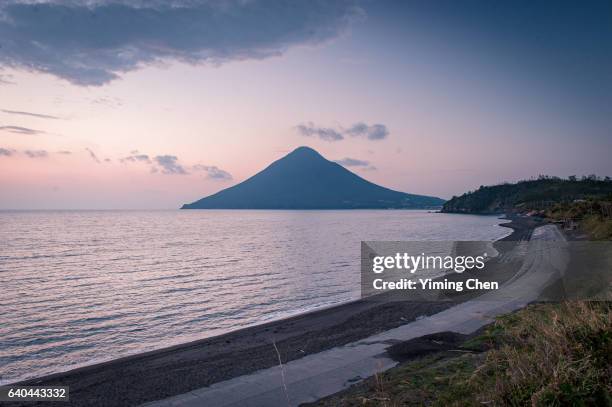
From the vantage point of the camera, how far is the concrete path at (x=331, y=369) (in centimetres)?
863

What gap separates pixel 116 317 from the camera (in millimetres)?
18703

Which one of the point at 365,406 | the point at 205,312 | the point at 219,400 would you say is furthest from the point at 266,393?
the point at 205,312

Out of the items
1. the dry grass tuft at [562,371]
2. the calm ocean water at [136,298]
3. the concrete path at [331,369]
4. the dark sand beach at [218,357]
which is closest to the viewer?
the dry grass tuft at [562,371]

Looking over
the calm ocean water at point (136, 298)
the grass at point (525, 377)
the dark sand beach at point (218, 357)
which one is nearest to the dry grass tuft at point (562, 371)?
the grass at point (525, 377)

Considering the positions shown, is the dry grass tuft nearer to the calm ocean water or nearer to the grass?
the grass

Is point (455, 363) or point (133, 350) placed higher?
point (455, 363)

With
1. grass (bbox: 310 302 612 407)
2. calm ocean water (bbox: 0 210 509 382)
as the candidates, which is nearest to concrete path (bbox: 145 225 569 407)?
grass (bbox: 310 302 612 407)

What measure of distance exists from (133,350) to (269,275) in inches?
668

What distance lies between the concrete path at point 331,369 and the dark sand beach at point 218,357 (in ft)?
2.61

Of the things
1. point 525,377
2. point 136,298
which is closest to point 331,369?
point 525,377

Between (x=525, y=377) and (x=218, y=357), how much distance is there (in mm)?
9186

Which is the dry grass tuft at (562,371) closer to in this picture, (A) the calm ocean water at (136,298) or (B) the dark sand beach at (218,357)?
(B) the dark sand beach at (218,357)

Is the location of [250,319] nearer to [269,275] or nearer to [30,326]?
[30,326]

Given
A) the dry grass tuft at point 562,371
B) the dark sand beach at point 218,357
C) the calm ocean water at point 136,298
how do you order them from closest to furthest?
the dry grass tuft at point 562,371 → the dark sand beach at point 218,357 → the calm ocean water at point 136,298
